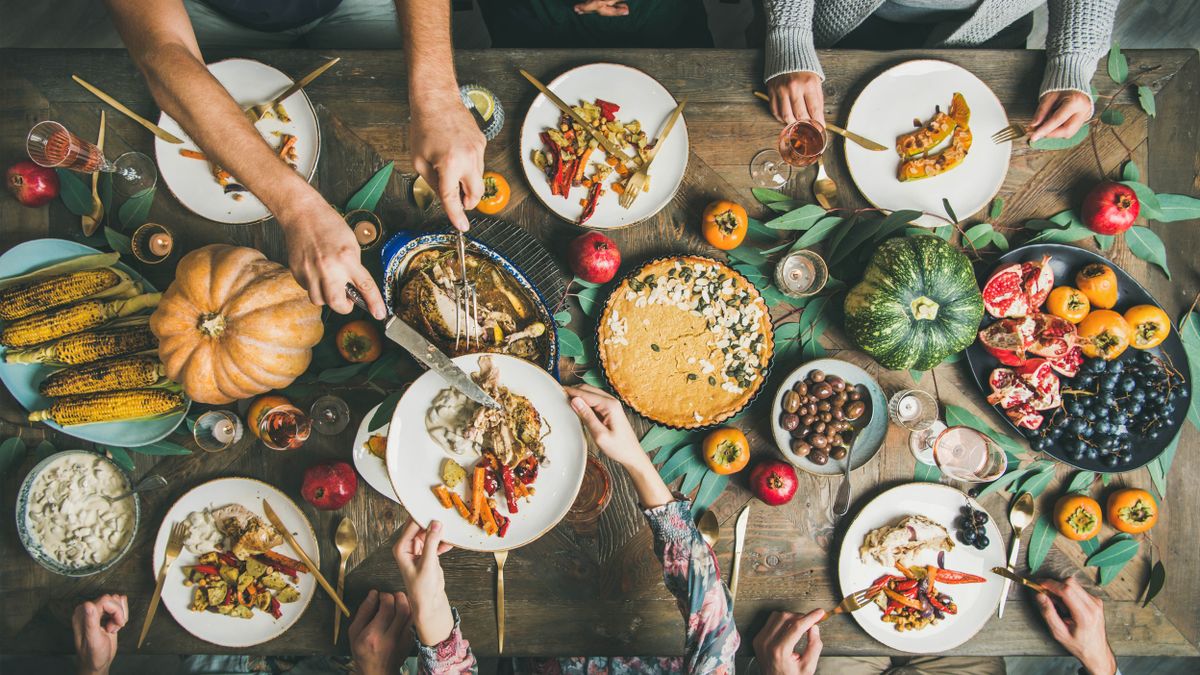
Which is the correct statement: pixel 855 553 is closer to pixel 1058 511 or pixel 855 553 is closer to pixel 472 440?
pixel 1058 511

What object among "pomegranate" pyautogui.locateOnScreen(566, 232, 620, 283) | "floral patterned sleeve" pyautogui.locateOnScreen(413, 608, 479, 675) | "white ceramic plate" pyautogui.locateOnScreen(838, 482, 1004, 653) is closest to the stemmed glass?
"pomegranate" pyautogui.locateOnScreen(566, 232, 620, 283)

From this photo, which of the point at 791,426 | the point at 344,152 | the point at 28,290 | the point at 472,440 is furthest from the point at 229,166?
the point at 791,426

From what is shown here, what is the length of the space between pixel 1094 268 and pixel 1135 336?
0.86ft

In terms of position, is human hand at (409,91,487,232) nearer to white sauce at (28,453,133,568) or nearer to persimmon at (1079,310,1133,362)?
white sauce at (28,453,133,568)

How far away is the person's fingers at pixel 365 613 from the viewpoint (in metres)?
2.08

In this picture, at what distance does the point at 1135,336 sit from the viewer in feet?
6.78

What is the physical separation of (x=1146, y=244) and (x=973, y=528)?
1.12 meters

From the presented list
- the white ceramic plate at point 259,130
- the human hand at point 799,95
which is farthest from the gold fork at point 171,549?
the human hand at point 799,95

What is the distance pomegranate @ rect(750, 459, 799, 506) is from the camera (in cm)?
202

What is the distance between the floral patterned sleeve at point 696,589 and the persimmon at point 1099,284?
57.9 inches

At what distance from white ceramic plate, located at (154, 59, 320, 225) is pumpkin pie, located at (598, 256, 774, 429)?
1124 mm

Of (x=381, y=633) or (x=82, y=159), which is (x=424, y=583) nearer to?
(x=381, y=633)

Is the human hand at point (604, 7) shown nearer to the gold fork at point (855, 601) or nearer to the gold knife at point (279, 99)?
the gold knife at point (279, 99)

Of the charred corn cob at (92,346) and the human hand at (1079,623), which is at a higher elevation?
the charred corn cob at (92,346)
